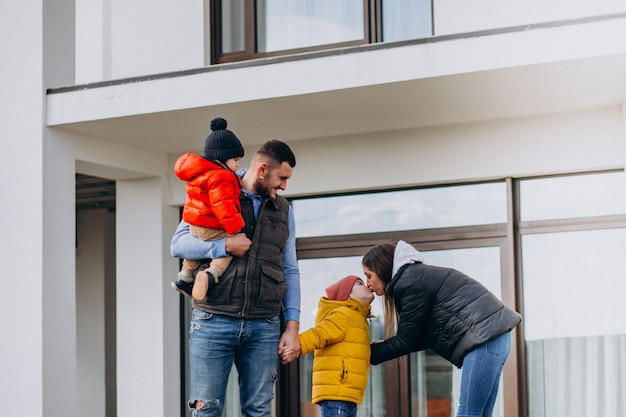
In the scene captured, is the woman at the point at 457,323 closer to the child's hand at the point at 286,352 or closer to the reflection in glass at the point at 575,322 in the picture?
the child's hand at the point at 286,352

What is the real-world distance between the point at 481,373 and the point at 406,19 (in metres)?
4.53

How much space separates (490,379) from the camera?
574cm

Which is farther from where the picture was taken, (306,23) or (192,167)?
(306,23)

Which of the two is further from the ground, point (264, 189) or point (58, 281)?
point (264, 189)

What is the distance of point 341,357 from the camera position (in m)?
6.12

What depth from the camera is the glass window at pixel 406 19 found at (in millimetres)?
9422

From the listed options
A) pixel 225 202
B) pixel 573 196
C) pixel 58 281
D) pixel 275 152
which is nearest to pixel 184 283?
pixel 225 202

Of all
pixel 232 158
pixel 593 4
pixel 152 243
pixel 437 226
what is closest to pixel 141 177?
pixel 152 243

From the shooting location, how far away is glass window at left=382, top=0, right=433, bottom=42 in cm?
942

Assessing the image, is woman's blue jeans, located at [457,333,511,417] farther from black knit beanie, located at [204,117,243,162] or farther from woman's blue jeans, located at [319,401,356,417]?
black knit beanie, located at [204,117,243,162]

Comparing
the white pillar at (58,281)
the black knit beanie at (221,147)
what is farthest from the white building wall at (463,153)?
the black knit beanie at (221,147)

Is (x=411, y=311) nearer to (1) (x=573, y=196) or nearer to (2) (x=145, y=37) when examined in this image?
(1) (x=573, y=196)

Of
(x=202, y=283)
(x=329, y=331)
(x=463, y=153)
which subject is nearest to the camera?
(x=202, y=283)

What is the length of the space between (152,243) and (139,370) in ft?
3.72
